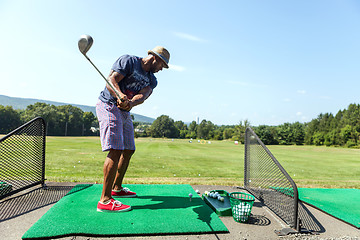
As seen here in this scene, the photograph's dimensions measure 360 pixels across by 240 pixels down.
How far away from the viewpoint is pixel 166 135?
337 feet

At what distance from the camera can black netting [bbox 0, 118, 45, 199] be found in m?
3.88

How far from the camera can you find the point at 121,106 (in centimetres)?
345

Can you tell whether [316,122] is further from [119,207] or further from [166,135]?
[119,207]

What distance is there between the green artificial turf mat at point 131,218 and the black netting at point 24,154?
0.94 metres

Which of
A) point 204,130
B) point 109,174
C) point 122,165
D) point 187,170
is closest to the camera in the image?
point 109,174

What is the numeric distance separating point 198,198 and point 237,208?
104cm

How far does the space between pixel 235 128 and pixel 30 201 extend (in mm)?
76517

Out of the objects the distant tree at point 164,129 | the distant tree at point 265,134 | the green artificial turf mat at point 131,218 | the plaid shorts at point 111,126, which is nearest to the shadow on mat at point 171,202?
the green artificial turf mat at point 131,218

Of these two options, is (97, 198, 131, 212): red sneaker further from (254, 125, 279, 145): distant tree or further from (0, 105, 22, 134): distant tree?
(0, 105, 22, 134): distant tree

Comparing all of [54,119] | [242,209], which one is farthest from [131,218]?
[54,119]

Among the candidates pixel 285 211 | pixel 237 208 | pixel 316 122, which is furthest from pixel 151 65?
pixel 316 122

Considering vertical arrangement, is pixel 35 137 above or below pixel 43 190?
above

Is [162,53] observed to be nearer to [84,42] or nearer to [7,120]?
[84,42]

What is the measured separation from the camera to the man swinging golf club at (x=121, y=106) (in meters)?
3.38
